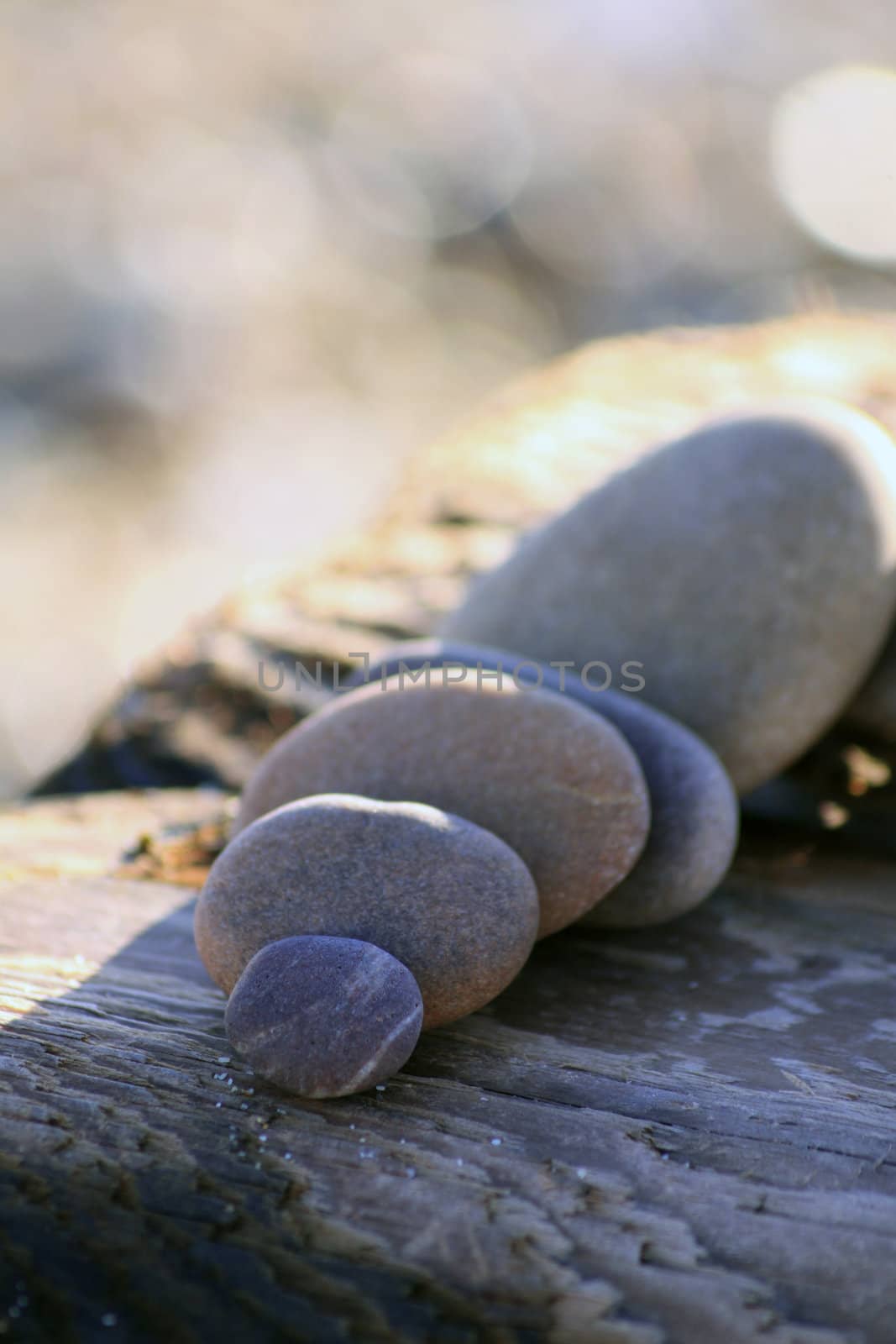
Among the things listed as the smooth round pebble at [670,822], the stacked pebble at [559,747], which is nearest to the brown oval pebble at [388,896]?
the stacked pebble at [559,747]

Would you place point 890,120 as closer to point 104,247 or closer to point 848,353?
point 104,247

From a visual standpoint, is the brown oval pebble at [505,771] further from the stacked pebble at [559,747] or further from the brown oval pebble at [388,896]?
the brown oval pebble at [388,896]

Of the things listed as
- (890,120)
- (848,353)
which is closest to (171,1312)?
(848,353)

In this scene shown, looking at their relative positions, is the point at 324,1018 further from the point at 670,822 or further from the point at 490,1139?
the point at 670,822

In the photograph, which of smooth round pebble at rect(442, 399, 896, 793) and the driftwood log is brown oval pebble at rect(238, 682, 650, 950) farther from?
smooth round pebble at rect(442, 399, 896, 793)

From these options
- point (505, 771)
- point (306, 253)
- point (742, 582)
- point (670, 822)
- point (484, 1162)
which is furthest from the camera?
point (306, 253)

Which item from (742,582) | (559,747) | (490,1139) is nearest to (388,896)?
(490,1139)
